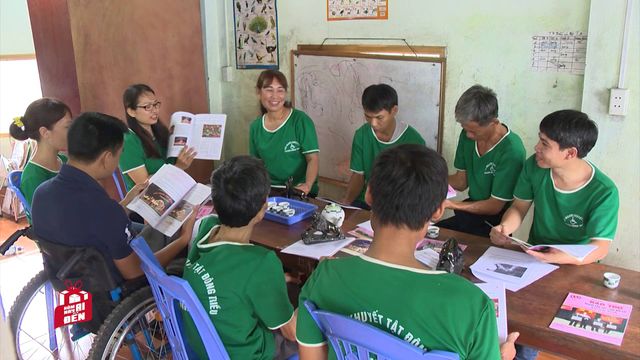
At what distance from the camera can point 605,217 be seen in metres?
1.84

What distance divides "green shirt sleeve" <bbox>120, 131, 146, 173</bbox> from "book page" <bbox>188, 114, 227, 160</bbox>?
30 centimetres

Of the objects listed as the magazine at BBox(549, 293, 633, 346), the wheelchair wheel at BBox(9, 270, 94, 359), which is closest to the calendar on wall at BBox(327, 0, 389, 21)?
the magazine at BBox(549, 293, 633, 346)

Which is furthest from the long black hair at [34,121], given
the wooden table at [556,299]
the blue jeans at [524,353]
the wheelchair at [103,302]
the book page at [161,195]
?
the blue jeans at [524,353]

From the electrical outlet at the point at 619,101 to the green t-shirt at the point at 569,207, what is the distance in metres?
0.69

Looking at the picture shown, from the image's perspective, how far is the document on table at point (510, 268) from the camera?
1.67 meters

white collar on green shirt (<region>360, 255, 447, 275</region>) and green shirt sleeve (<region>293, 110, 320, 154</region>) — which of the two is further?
green shirt sleeve (<region>293, 110, 320, 154</region>)

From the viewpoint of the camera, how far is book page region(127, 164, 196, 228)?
207 cm

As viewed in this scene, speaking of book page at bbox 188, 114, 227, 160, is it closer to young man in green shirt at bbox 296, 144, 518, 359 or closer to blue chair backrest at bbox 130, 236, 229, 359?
blue chair backrest at bbox 130, 236, 229, 359

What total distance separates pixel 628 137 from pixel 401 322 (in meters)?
1.98

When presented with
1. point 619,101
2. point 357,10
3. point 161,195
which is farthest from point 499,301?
point 357,10

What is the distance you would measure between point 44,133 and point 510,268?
206 cm

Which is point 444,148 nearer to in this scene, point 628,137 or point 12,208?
point 628,137

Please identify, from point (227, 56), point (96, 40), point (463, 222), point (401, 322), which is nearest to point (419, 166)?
point (401, 322)

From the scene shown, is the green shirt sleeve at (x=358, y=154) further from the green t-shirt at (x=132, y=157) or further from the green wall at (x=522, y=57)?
the green t-shirt at (x=132, y=157)
